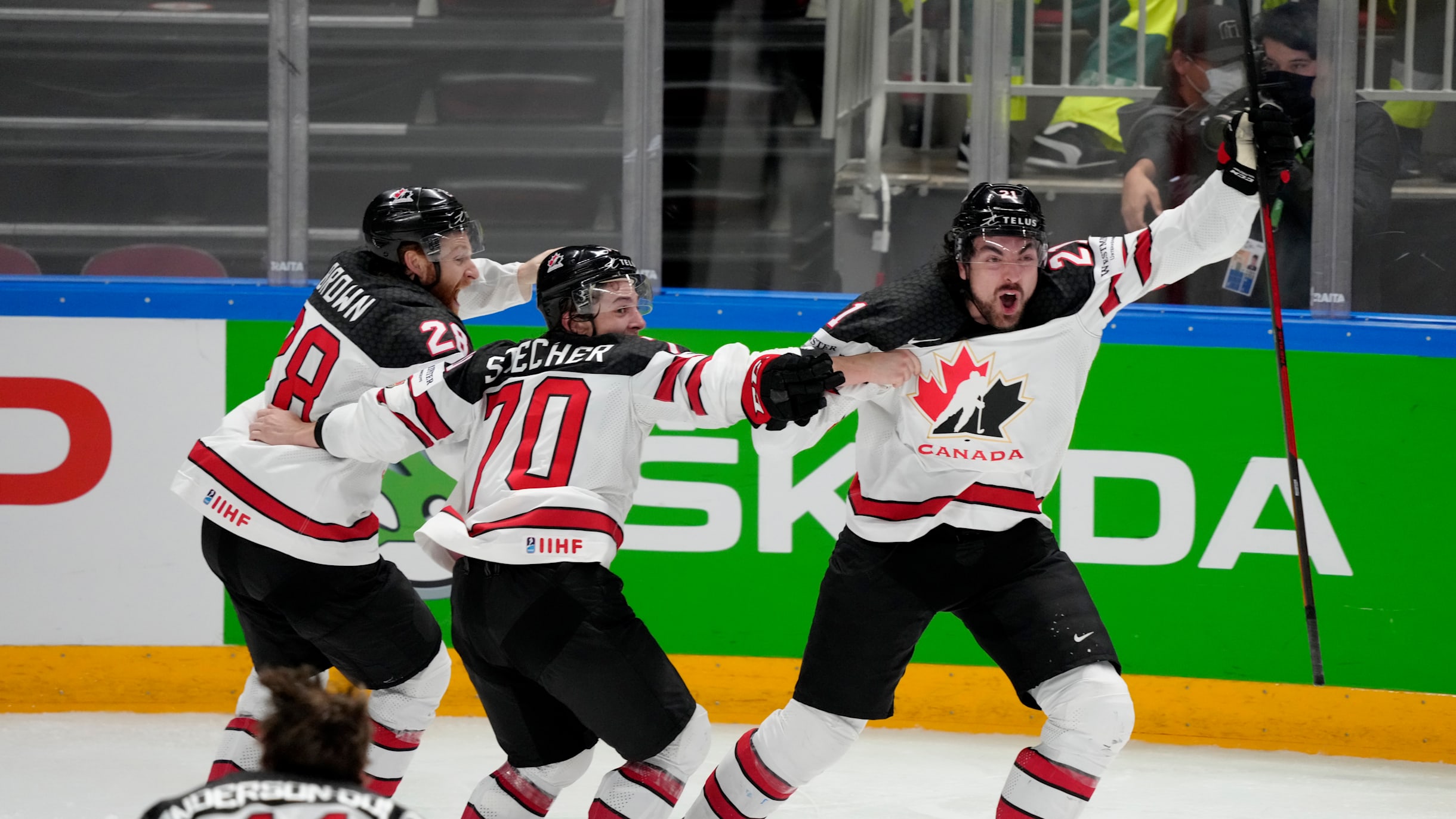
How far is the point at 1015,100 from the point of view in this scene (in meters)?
4.21

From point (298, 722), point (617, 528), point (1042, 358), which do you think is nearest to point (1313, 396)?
point (1042, 358)

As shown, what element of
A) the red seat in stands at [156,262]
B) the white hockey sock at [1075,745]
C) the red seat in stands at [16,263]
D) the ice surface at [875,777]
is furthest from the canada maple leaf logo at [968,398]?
the red seat in stands at [16,263]

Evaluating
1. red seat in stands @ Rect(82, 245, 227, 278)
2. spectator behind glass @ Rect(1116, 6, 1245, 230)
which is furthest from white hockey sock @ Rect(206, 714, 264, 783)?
spectator behind glass @ Rect(1116, 6, 1245, 230)

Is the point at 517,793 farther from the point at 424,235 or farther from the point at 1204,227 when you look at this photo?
the point at 1204,227

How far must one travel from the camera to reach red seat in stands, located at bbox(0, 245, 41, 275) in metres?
4.29

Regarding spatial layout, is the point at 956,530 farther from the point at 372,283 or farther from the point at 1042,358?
the point at 372,283

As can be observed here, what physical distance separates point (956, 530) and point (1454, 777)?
1652 millimetres

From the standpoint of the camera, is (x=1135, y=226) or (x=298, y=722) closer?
(x=298, y=722)

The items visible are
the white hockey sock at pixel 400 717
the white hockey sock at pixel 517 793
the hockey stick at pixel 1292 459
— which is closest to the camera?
the white hockey sock at pixel 517 793

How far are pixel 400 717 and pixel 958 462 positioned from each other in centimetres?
113

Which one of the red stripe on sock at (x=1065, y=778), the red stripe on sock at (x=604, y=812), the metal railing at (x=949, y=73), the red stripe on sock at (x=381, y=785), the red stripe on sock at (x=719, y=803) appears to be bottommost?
the red stripe on sock at (x=381, y=785)

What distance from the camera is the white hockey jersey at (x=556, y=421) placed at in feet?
8.47

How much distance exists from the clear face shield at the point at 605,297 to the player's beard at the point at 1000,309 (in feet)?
1.98

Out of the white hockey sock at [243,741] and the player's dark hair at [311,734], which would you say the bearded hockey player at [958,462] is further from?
the player's dark hair at [311,734]
